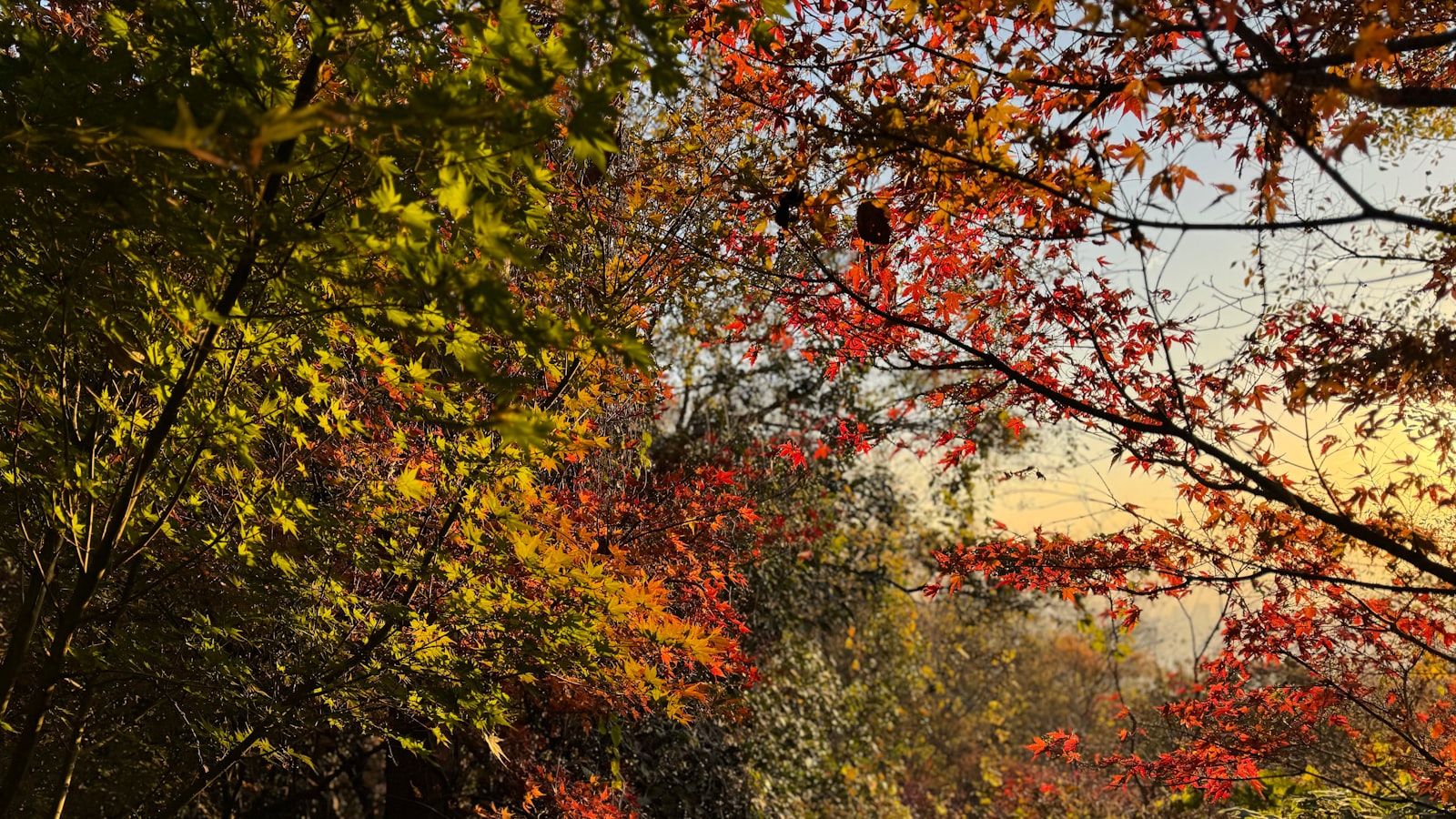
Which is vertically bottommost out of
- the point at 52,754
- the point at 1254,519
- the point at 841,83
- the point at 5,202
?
the point at 52,754

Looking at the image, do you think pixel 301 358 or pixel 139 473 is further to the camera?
pixel 301 358

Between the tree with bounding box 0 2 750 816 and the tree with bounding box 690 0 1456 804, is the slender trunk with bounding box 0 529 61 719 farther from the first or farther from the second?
the tree with bounding box 690 0 1456 804

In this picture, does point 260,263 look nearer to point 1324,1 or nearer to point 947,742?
point 1324,1

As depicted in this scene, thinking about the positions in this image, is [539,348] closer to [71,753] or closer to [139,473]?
[139,473]

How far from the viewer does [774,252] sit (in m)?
4.82

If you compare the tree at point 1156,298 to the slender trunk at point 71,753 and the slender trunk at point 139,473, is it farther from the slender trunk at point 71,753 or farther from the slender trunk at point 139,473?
the slender trunk at point 71,753

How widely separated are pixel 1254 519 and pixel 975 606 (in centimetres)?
1047

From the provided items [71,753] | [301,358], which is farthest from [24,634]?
[301,358]

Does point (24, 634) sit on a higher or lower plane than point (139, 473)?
lower

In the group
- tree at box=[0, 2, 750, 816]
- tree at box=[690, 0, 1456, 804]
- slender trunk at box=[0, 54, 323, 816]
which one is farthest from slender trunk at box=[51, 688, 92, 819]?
tree at box=[690, 0, 1456, 804]

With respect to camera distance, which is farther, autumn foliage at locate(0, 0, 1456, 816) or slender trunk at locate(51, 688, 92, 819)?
slender trunk at locate(51, 688, 92, 819)

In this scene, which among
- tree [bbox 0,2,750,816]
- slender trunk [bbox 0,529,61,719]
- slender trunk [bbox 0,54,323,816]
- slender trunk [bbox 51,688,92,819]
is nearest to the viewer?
tree [bbox 0,2,750,816]

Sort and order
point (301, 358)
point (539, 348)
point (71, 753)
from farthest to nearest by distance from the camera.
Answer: point (71, 753)
point (301, 358)
point (539, 348)

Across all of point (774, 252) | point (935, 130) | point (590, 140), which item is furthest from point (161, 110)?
point (774, 252)
